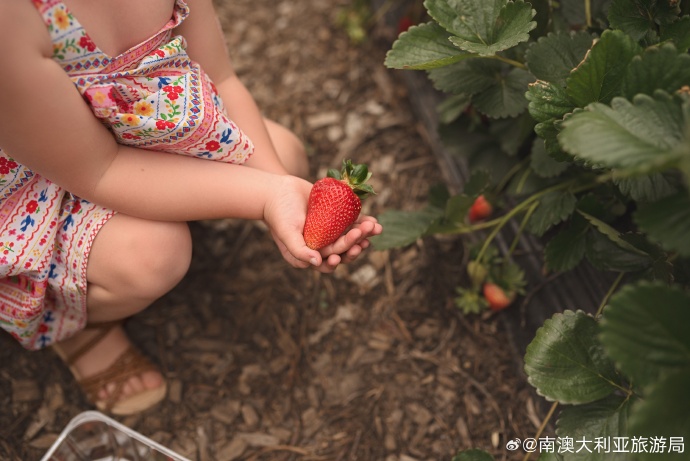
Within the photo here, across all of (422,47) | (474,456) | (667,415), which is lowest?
(474,456)

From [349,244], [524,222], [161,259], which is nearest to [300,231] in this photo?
[349,244]

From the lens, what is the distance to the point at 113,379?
1.18 metres

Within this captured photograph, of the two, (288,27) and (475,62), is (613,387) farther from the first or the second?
(288,27)

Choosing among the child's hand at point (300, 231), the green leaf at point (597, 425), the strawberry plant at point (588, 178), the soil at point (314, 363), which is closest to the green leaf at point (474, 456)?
the strawberry plant at point (588, 178)

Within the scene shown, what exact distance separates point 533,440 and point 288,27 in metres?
1.29

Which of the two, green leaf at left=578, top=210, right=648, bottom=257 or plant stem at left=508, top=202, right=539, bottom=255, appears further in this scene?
plant stem at left=508, top=202, right=539, bottom=255

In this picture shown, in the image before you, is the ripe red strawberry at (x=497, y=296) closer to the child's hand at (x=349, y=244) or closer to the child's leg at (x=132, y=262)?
the child's hand at (x=349, y=244)

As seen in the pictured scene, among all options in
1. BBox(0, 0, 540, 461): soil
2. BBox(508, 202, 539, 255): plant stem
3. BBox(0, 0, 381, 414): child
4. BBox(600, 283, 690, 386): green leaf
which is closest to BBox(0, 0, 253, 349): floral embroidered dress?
BBox(0, 0, 381, 414): child

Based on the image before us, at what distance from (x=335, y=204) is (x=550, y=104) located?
1.02 ft

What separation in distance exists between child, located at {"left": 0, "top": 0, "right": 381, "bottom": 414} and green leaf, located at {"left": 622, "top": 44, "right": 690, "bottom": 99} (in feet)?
1.29

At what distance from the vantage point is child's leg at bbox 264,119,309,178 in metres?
1.21

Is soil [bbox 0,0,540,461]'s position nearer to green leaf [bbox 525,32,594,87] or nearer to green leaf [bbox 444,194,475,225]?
green leaf [bbox 444,194,475,225]

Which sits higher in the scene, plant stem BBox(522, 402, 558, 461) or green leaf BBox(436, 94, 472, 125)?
green leaf BBox(436, 94, 472, 125)

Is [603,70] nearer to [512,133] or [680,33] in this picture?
[680,33]
